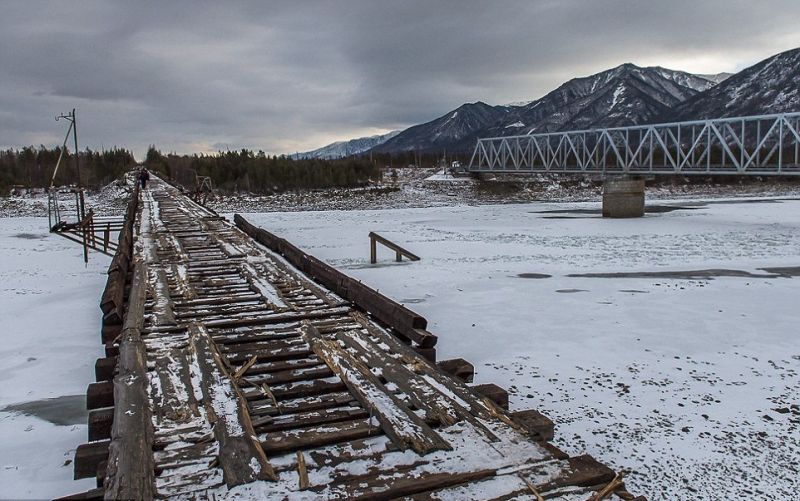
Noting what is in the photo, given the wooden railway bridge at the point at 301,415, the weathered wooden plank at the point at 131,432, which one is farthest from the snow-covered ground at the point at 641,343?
the weathered wooden plank at the point at 131,432

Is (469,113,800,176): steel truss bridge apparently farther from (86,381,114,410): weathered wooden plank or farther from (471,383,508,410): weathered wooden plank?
(86,381,114,410): weathered wooden plank

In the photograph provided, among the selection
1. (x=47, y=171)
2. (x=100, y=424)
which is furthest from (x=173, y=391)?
(x=47, y=171)

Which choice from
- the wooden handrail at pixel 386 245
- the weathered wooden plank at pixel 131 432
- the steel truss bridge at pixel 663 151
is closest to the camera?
the weathered wooden plank at pixel 131 432

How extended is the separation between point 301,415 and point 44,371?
5.65 meters

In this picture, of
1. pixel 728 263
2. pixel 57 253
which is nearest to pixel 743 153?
pixel 728 263

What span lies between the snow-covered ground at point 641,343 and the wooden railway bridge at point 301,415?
172 centimetres

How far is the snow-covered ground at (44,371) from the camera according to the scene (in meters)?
5.64

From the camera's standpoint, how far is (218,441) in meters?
4.16

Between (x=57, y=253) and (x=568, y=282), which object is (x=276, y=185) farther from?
(x=568, y=282)

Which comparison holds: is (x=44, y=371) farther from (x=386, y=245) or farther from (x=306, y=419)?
(x=386, y=245)

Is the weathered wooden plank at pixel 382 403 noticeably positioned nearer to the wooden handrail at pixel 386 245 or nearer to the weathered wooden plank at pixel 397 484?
the weathered wooden plank at pixel 397 484

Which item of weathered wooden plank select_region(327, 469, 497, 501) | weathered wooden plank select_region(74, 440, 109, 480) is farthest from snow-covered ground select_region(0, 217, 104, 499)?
weathered wooden plank select_region(327, 469, 497, 501)

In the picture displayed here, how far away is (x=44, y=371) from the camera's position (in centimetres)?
854

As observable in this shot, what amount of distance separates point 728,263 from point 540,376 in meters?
11.9
